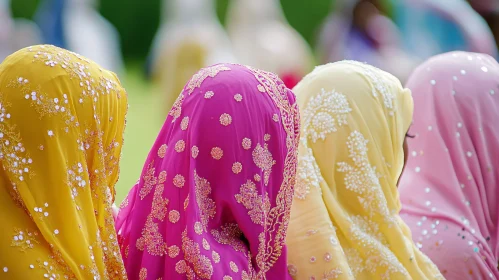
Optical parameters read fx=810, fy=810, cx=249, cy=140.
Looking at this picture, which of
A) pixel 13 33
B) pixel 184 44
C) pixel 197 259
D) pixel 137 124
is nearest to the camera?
Result: pixel 197 259

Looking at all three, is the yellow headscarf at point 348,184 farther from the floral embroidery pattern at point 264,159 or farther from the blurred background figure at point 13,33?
the blurred background figure at point 13,33

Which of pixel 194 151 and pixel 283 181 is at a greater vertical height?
pixel 194 151

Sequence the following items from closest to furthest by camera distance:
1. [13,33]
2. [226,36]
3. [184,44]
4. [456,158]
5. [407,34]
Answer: [456,158]
[184,44]
[13,33]
[226,36]
[407,34]

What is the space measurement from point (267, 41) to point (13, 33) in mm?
1671

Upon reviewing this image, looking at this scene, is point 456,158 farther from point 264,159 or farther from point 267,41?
point 267,41

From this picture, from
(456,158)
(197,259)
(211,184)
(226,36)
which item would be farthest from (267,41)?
(197,259)

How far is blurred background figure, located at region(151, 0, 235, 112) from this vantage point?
4.49 metres

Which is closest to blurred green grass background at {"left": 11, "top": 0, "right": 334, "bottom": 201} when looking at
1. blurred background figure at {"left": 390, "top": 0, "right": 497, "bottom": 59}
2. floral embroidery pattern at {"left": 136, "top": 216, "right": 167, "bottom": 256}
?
blurred background figure at {"left": 390, "top": 0, "right": 497, "bottom": 59}

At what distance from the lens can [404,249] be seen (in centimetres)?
202

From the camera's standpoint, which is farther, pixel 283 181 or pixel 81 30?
pixel 81 30

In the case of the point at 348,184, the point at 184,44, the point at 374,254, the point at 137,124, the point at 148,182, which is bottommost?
the point at 137,124

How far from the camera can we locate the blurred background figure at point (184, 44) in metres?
4.49

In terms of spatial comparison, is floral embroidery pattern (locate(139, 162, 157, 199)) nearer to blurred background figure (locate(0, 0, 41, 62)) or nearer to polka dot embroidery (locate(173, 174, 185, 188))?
polka dot embroidery (locate(173, 174, 185, 188))

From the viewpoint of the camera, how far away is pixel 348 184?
77.7 inches
